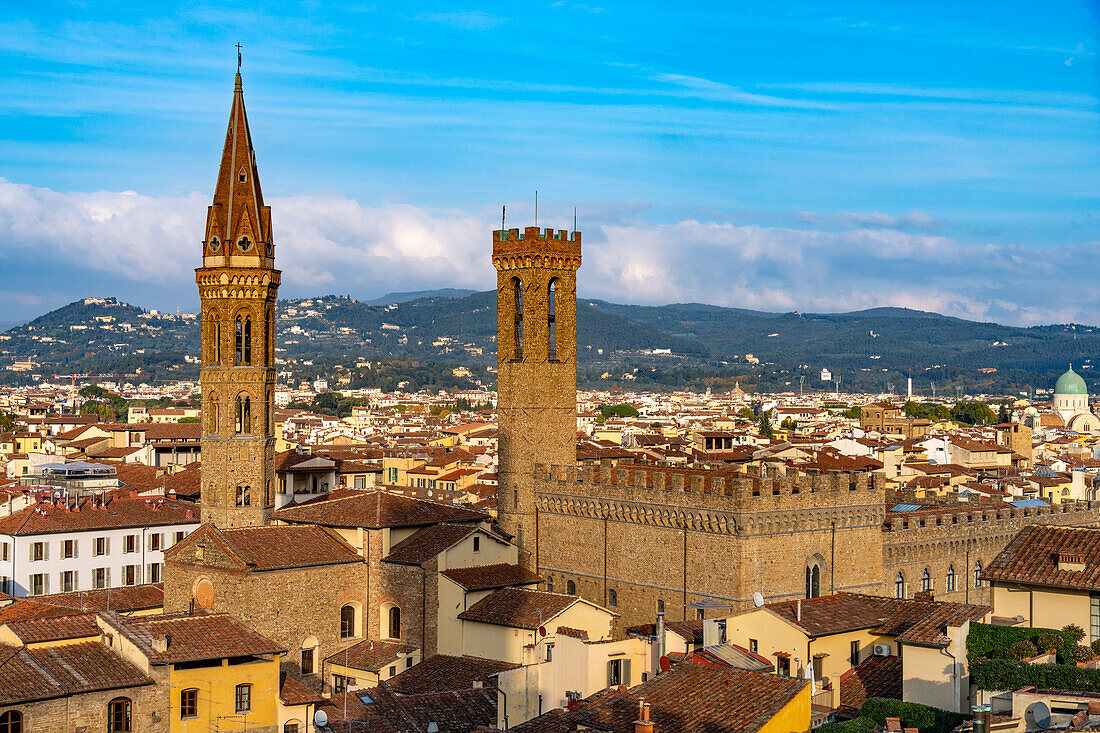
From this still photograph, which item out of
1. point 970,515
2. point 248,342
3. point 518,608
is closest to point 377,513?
point 518,608

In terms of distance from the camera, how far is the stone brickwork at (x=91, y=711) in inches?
995

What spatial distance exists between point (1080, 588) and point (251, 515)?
1030 inches

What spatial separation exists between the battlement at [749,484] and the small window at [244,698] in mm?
12282

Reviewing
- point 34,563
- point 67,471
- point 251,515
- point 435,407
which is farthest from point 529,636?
point 435,407

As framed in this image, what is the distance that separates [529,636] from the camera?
1329 inches

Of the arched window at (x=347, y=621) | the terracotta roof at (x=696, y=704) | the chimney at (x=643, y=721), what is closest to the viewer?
the chimney at (x=643, y=721)

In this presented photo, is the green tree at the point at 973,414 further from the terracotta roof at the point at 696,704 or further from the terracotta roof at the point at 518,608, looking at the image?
the terracotta roof at the point at 696,704

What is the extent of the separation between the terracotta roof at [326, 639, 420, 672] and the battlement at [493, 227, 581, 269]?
11683mm

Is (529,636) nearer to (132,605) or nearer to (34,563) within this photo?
(132,605)

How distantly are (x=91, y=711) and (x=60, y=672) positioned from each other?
98 cm

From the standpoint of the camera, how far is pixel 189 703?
90.9 feet

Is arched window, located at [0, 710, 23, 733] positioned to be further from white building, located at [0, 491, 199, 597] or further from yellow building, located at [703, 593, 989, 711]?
white building, located at [0, 491, 199, 597]

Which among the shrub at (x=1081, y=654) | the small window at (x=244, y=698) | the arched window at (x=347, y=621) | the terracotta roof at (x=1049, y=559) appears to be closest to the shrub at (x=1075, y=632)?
the shrub at (x=1081, y=654)

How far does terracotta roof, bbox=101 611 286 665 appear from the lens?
2767 centimetres
